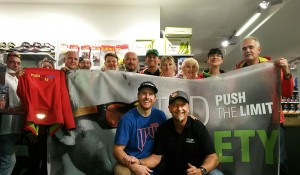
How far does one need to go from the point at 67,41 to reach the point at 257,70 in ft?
12.8

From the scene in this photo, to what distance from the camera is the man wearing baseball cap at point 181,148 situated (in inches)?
97.7

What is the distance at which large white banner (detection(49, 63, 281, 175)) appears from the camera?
277 centimetres

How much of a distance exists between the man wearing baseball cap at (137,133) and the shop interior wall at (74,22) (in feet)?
10.9

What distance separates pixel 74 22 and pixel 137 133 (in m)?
3.88

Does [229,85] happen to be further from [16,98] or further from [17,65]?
[17,65]

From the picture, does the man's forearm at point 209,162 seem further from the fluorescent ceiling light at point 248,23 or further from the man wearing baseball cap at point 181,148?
the fluorescent ceiling light at point 248,23

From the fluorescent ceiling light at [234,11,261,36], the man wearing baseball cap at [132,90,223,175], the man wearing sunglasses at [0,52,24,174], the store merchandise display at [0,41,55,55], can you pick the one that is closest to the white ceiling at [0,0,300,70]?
the fluorescent ceiling light at [234,11,261,36]

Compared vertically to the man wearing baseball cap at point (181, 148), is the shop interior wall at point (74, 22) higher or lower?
higher

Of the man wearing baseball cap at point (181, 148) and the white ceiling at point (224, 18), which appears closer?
the man wearing baseball cap at point (181, 148)

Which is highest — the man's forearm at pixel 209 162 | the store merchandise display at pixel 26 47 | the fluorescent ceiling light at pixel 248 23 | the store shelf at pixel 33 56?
the fluorescent ceiling light at pixel 248 23

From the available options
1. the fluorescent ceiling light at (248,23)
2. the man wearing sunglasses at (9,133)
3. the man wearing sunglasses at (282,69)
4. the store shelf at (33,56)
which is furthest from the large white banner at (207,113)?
the fluorescent ceiling light at (248,23)

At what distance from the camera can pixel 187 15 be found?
677cm

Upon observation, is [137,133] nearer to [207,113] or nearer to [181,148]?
[181,148]

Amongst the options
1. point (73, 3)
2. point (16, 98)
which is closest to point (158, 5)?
point (73, 3)
